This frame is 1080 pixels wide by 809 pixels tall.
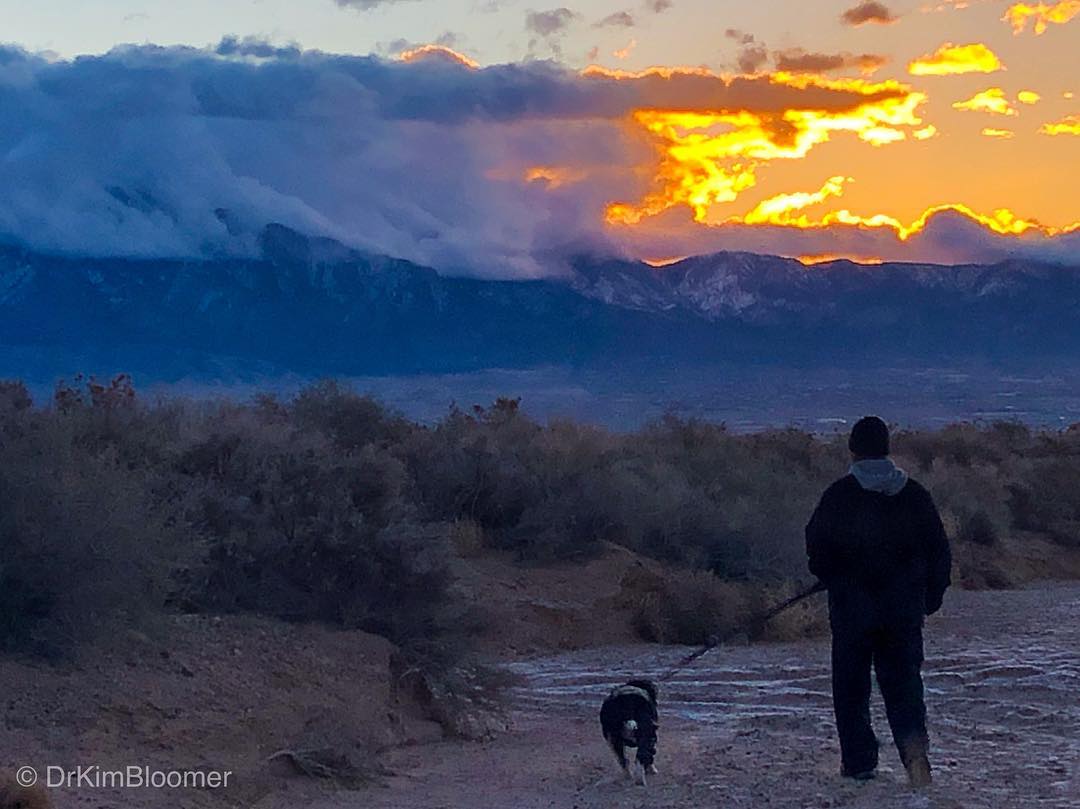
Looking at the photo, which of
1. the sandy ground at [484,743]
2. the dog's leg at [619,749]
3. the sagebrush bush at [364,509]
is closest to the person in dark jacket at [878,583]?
the sandy ground at [484,743]

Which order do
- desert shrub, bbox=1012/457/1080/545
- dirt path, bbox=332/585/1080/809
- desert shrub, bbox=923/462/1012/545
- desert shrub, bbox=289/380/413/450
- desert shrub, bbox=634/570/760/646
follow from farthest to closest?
desert shrub, bbox=1012/457/1080/545 → desert shrub, bbox=923/462/1012/545 → desert shrub, bbox=289/380/413/450 → desert shrub, bbox=634/570/760/646 → dirt path, bbox=332/585/1080/809

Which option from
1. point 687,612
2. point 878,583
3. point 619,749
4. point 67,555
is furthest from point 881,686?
Answer: point 687,612

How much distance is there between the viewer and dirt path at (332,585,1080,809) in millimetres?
10273

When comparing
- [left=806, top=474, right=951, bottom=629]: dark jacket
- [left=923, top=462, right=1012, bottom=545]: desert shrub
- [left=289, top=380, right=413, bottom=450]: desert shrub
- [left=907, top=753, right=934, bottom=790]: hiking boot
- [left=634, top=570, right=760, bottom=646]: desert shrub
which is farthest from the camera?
[left=923, top=462, right=1012, bottom=545]: desert shrub

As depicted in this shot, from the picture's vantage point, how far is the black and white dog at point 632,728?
35.9 ft

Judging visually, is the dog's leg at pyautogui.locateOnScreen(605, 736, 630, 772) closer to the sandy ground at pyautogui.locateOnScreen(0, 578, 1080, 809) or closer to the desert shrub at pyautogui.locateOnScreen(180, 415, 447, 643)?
the sandy ground at pyautogui.locateOnScreen(0, 578, 1080, 809)

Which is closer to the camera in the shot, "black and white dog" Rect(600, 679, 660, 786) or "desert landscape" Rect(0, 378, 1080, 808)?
"desert landscape" Rect(0, 378, 1080, 808)

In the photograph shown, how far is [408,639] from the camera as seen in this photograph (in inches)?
541

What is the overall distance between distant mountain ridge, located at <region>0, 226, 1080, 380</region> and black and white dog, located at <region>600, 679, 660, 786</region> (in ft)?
226

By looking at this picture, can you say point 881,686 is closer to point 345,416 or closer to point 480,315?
point 345,416

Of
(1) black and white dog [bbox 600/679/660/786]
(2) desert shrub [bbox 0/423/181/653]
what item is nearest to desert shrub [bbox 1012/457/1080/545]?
(1) black and white dog [bbox 600/679/660/786]

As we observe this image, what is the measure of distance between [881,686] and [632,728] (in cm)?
175

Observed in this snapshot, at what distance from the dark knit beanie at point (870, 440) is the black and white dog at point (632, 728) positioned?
2409 mm

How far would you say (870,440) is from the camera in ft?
33.3
